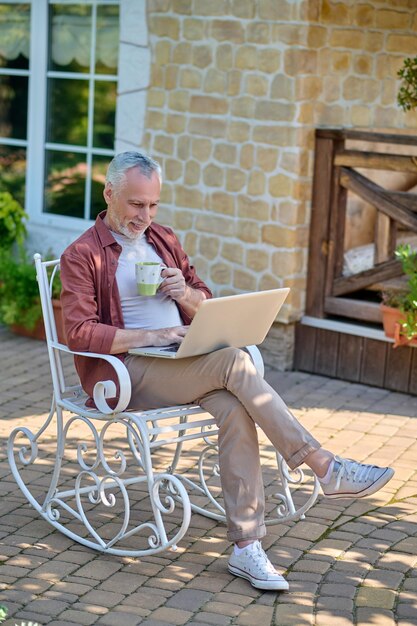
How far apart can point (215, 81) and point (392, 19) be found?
3.99 feet

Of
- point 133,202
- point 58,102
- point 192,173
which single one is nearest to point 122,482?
point 133,202

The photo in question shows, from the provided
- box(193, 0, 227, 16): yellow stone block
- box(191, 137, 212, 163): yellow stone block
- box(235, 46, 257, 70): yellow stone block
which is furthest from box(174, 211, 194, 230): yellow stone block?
box(193, 0, 227, 16): yellow stone block

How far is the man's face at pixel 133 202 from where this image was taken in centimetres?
425

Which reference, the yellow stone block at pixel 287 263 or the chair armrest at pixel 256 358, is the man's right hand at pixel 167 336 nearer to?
the chair armrest at pixel 256 358

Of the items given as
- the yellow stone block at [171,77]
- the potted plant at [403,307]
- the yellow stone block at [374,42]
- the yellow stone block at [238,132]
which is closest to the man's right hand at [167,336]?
the potted plant at [403,307]

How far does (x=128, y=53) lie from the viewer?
25.0 feet

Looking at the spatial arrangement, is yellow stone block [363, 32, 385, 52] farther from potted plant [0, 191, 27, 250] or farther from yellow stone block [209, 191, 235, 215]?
potted plant [0, 191, 27, 250]

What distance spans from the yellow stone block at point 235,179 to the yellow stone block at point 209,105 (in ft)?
1.22

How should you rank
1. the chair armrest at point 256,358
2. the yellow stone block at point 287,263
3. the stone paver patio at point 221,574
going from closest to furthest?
A: the stone paver patio at point 221,574 → the chair armrest at point 256,358 → the yellow stone block at point 287,263

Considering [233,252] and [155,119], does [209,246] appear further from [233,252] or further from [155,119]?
[155,119]

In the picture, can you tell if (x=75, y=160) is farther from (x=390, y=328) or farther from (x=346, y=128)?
(x=390, y=328)

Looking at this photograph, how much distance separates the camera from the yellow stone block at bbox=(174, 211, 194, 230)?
740 centimetres

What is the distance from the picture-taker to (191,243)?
7426 millimetres

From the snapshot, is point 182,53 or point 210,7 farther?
point 182,53
